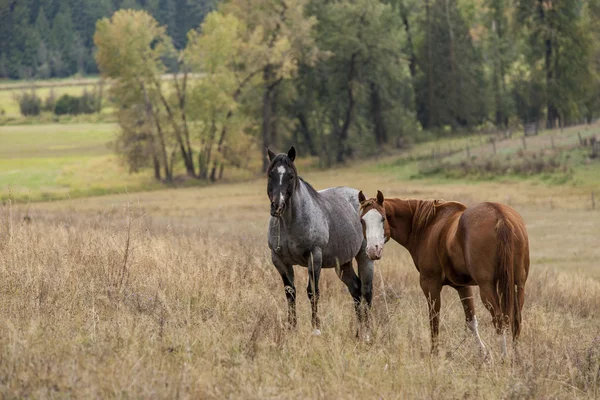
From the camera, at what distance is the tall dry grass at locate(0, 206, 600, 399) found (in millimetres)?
6066

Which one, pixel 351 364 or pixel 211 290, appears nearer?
pixel 351 364

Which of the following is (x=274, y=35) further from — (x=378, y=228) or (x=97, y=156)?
(x=378, y=228)

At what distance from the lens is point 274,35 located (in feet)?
217

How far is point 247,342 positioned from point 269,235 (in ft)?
9.26

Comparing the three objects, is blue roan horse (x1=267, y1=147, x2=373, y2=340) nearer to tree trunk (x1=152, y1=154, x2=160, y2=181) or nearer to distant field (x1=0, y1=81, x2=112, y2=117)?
tree trunk (x1=152, y1=154, x2=160, y2=181)

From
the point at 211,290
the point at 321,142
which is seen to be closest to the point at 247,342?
the point at 211,290

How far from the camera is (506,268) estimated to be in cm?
854

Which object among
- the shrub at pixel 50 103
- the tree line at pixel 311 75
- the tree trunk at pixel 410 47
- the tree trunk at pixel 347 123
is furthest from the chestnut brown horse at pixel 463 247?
the tree trunk at pixel 410 47

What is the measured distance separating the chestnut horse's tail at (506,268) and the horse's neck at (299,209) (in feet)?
7.80

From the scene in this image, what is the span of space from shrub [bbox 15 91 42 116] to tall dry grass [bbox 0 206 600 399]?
52.4 meters

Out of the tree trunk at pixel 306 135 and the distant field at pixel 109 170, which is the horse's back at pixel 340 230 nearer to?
the distant field at pixel 109 170

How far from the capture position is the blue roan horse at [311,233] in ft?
31.0

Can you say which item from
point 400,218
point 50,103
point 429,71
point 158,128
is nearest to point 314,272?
point 400,218

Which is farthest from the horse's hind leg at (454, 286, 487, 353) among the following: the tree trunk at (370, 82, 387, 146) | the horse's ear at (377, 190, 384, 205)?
the tree trunk at (370, 82, 387, 146)
